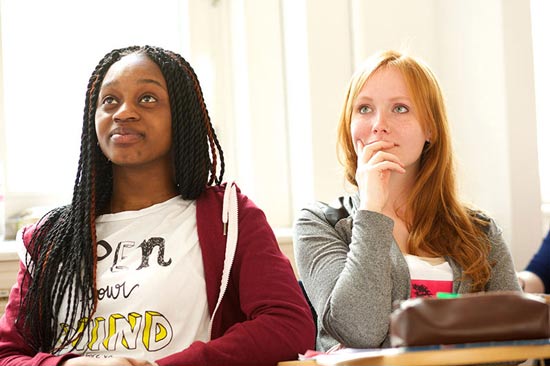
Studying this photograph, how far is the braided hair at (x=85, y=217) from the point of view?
1.66m

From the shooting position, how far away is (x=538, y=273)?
2305mm

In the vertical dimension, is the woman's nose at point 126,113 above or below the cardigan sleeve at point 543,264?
above

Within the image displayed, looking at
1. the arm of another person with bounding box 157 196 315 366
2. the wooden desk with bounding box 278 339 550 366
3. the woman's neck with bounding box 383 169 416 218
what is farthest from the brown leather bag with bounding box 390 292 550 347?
the woman's neck with bounding box 383 169 416 218

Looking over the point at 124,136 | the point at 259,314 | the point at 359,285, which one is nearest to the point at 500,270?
the point at 359,285

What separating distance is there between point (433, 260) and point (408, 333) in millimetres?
792

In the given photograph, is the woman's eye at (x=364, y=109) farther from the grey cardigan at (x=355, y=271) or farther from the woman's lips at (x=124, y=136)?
the woman's lips at (x=124, y=136)

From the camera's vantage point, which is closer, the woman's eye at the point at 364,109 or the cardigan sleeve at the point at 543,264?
the woman's eye at the point at 364,109

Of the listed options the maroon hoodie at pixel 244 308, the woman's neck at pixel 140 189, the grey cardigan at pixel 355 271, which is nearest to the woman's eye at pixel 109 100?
the woman's neck at pixel 140 189

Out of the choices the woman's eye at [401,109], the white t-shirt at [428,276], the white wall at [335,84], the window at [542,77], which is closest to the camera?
the white t-shirt at [428,276]

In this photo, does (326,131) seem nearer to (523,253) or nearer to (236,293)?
(523,253)

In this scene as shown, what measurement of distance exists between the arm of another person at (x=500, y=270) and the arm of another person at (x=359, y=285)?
301 mm

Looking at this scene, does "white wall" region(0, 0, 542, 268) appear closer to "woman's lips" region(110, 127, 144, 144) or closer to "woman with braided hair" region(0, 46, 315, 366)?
"woman with braided hair" region(0, 46, 315, 366)

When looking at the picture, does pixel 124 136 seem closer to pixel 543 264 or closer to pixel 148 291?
pixel 148 291

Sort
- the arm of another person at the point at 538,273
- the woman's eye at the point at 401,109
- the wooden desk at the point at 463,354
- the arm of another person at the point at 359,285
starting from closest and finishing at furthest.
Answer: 1. the wooden desk at the point at 463,354
2. the arm of another person at the point at 359,285
3. the woman's eye at the point at 401,109
4. the arm of another person at the point at 538,273
